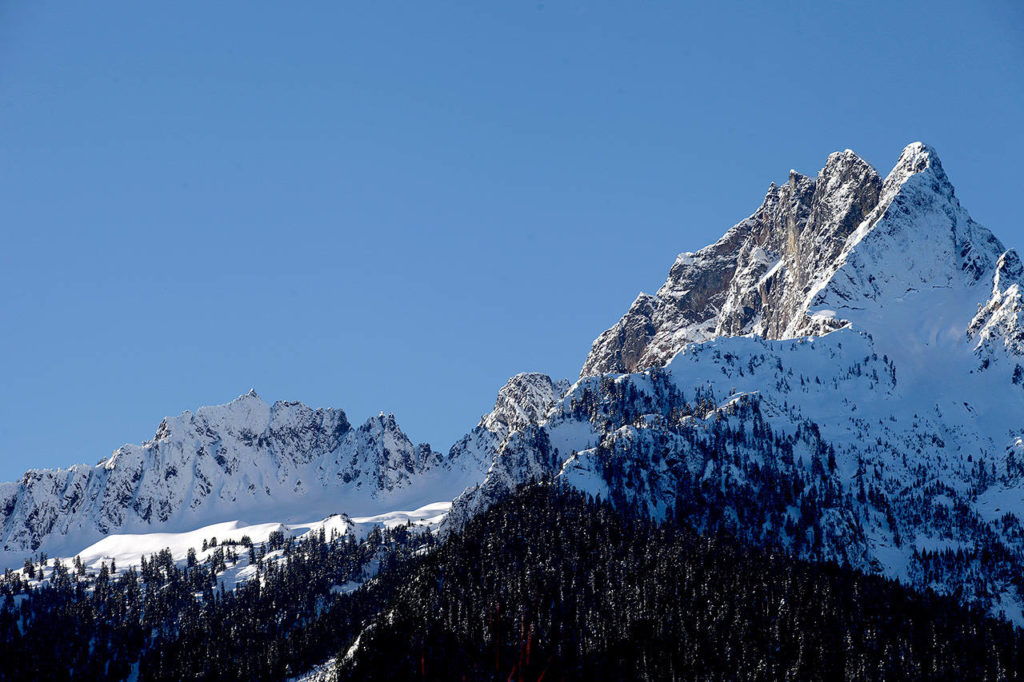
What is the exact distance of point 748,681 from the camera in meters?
200

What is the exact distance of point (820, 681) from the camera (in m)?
200

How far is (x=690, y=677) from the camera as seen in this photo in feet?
655

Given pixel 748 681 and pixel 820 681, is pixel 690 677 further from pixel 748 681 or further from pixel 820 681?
pixel 820 681

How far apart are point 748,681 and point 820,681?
501 inches

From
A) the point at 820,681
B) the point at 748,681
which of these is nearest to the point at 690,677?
the point at 748,681

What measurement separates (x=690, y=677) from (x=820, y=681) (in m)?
23.0

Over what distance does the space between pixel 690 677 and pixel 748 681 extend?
1025 cm
